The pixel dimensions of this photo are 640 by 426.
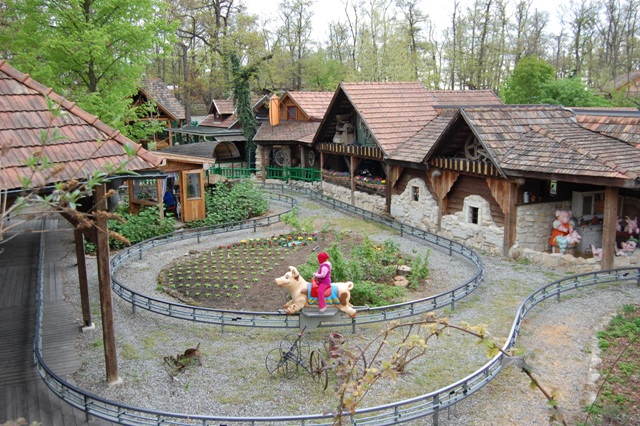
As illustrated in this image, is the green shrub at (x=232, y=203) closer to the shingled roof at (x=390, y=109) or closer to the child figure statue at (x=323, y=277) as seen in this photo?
the shingled roof at (x=390, y=109)

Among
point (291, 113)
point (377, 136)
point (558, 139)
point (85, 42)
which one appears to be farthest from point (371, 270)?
point (291, 113)

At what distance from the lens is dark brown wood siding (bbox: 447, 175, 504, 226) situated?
1864 cm

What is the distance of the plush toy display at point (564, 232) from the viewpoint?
56.9ft

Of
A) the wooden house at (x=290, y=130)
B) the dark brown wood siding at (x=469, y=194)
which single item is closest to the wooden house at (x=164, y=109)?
the wooden house at (x=290, y=130)

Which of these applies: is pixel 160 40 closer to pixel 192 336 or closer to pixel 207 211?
pixel 207 211

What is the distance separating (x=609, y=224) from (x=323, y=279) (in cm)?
874

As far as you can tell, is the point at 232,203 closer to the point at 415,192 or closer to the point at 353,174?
the point at 353,174

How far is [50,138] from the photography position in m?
8.77

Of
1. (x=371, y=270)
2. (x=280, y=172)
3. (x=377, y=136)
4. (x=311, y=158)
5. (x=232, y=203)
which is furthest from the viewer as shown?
(x=280, y=172)

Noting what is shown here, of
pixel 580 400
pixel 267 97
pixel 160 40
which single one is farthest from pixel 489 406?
pixel 267 97

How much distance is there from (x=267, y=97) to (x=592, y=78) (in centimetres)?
3296

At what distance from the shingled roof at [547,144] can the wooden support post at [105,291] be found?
11.8 metres

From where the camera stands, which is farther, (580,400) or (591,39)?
(591,39)

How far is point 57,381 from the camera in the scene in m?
9.35
